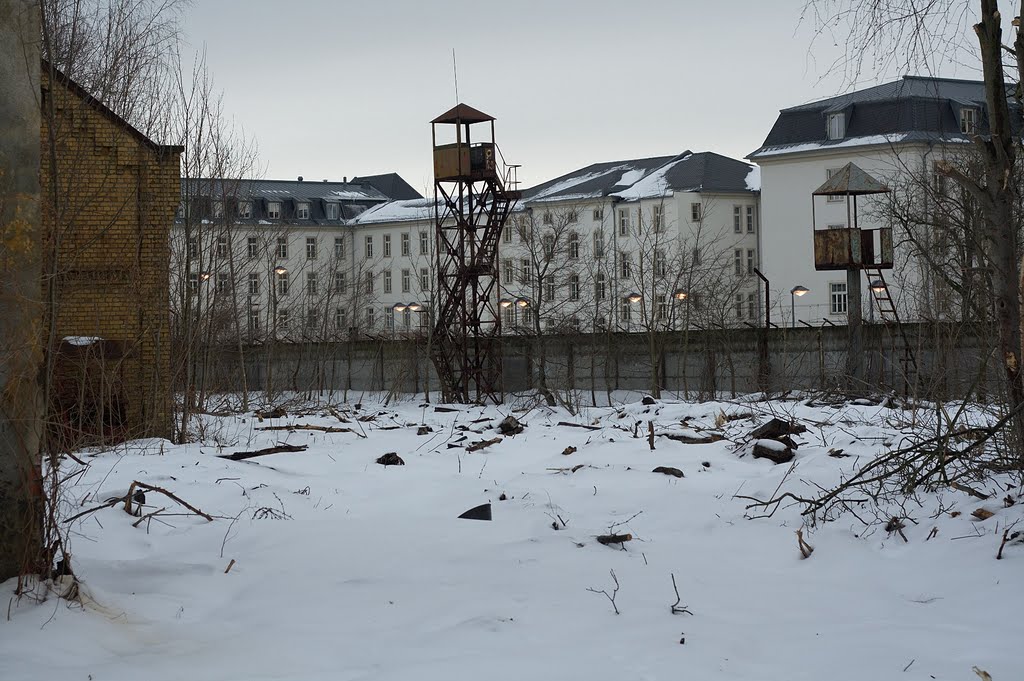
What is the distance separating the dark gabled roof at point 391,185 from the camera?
8950 centimetres

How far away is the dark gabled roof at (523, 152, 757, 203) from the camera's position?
201ft

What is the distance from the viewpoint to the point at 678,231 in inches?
2346

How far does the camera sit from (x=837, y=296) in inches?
2119

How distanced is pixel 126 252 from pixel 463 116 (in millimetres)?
15787

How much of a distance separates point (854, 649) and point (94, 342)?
13.4 m

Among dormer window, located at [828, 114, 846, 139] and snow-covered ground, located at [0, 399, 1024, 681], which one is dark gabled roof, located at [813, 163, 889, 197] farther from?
dormer window, located at [828, 114, 846, 139]

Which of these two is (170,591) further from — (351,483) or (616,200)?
(616,200)

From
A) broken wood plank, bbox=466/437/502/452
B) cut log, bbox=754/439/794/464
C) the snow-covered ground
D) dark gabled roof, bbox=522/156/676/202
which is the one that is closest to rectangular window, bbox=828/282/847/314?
dark gabled roof, bbox=522/156/676/202

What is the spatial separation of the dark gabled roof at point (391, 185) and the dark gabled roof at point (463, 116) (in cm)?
5811

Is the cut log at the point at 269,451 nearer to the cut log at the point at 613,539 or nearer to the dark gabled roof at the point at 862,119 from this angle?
the cut log at the point at 613,539

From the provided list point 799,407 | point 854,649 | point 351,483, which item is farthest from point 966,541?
point 799,407

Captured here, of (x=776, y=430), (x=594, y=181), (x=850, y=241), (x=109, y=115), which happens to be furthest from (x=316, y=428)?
(x=594, y=181)

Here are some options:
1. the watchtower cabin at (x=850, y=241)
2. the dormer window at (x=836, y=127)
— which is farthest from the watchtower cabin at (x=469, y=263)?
the dormer window at (x=836, y=127)

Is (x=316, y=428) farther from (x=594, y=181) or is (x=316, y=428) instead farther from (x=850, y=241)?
(x=594, y=181)
